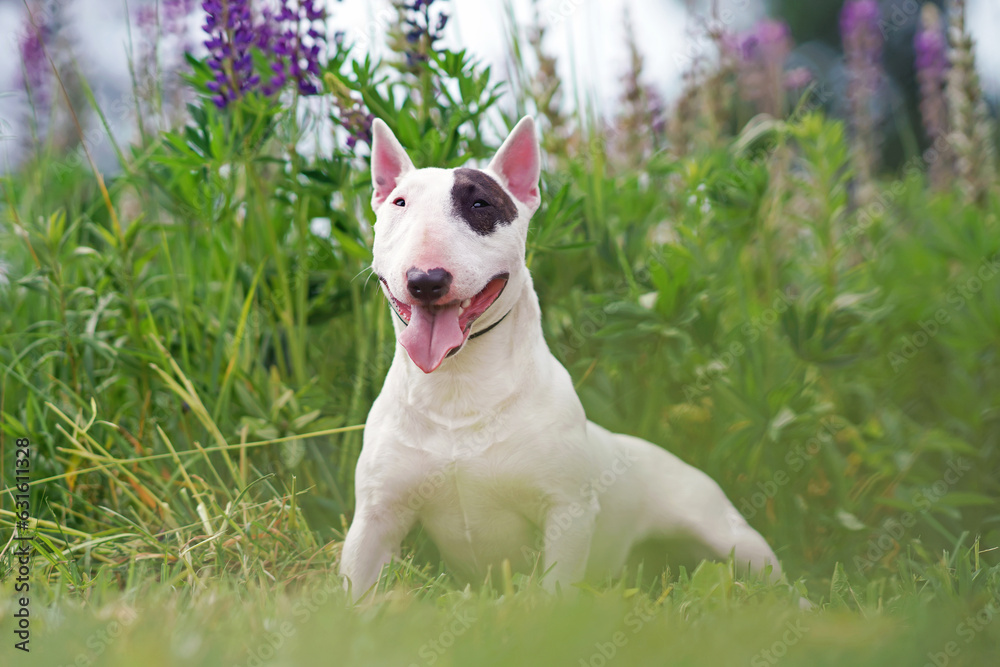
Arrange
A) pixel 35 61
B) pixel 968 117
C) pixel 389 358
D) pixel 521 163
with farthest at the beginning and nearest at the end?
1. pixel 35 61
2. pixel 968 117
3. pixel 389 358
4. pixel 521 163

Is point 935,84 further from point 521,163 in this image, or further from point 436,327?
point 436,327

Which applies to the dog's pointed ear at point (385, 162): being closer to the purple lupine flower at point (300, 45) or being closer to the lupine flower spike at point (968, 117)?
the purple lupine flower at point (300, 45)

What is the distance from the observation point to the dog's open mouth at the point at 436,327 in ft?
6.89

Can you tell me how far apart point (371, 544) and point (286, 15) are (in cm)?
214

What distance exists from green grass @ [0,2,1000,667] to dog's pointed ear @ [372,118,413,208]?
19.6 inches

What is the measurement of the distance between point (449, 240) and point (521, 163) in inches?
20.2

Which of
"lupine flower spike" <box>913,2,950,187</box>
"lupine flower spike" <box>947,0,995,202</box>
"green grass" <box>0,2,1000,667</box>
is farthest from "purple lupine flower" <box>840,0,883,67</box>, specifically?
"green grass" <box>0,2,1000,667</box>

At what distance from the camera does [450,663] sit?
5.48 ft

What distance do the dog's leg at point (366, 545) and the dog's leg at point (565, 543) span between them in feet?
1.43

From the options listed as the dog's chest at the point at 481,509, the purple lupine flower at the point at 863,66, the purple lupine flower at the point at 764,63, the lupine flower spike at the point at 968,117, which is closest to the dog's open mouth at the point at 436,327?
the dog's chest at the point at 481,509

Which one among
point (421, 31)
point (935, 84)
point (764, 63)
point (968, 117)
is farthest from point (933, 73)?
point (421, 31)

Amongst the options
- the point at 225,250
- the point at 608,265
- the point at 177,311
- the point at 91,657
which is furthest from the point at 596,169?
the point at 91,657

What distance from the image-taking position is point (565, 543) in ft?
7.65

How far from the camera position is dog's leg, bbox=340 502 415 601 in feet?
7.73
